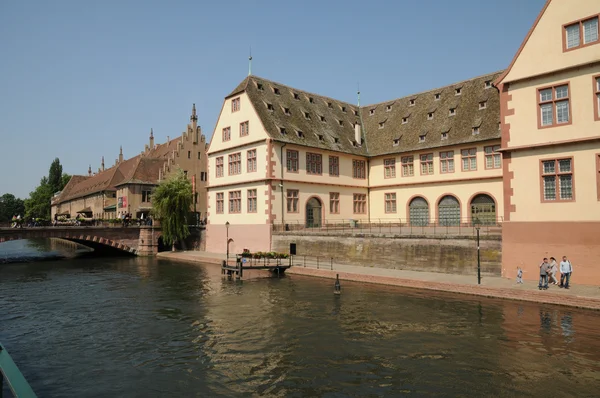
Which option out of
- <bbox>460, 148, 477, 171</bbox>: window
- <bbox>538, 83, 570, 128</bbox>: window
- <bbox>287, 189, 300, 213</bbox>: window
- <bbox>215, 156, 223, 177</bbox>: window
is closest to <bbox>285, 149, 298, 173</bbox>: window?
<bbox>287, 189, 300, 213</bbox>: window

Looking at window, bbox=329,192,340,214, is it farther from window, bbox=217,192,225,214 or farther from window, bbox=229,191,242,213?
window, bbox=217,192,225,214

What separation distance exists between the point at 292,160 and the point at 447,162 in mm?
14614

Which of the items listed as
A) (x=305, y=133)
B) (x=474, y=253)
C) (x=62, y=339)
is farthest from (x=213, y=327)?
(x=305, y=133)

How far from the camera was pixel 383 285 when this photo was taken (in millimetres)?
27500

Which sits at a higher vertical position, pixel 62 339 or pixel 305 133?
pixel 305 133

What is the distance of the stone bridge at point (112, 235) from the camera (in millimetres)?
45000

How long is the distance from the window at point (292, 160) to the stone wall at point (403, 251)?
258 inches

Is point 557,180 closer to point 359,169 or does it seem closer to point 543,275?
point 543,275

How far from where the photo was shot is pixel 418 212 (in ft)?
143

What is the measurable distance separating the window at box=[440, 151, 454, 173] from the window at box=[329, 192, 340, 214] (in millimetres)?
10639

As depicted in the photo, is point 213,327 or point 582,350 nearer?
point 582,350

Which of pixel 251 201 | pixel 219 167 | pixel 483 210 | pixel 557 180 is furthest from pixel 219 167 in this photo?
pixel 557 180

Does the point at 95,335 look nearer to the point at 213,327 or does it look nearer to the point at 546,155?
the point at 213,327

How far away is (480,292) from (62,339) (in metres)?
19.9
